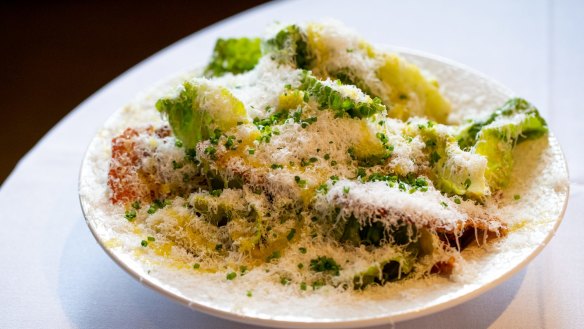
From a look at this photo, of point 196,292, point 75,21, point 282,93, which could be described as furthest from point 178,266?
point 75,21

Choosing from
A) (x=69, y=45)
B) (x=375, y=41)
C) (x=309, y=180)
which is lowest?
(x=69, y=45)

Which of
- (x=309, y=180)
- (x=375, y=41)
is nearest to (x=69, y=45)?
(x=375, y=41)

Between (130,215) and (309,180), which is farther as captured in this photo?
(130,215)

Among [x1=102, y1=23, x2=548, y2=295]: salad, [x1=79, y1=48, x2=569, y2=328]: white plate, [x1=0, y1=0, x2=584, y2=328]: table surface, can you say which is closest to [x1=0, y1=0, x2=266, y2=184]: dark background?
[x1=0, y1=0, x2=584, y2=328]: table surface

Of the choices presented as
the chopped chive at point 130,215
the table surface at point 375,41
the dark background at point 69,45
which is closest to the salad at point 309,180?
the chopped chive at point 130,215

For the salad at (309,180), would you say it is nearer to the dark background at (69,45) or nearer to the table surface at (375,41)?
the table surface at (375,41)

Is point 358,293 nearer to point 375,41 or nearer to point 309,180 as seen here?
point 309,180

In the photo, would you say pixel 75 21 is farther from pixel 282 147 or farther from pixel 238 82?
pixel 282 147
